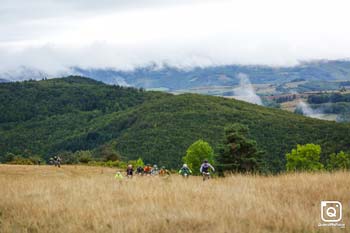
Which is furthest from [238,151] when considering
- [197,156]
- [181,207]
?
[181,207]

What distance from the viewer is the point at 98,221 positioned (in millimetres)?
9133

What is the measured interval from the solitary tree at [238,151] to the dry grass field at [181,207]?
3683cm

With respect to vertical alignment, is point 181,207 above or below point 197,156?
above

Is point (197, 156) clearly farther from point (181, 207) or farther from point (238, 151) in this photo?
point (181, 207)

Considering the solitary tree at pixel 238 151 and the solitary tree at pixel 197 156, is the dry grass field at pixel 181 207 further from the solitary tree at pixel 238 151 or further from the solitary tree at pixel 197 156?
the solitary tree at pixel 197 156

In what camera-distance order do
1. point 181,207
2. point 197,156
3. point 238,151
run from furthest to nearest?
1. point 197,156
2. point 238,151
3. point 181,207

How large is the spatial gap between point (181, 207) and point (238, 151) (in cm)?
4227

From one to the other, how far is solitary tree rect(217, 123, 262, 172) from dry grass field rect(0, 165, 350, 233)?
36.8 metres

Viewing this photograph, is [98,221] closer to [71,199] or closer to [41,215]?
[41,215]

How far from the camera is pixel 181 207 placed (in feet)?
32.7

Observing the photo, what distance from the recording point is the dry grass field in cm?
848

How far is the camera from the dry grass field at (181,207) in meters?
8.48

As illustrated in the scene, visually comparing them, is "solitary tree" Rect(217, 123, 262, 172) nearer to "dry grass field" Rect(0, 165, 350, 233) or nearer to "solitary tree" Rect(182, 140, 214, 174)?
"solitary tree" Rect(182, 140, 214, 174)

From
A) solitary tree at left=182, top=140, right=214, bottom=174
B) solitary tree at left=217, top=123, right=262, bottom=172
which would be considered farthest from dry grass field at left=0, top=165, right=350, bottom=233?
solitary tree at left=182, top=140, right=214, bottom=174
